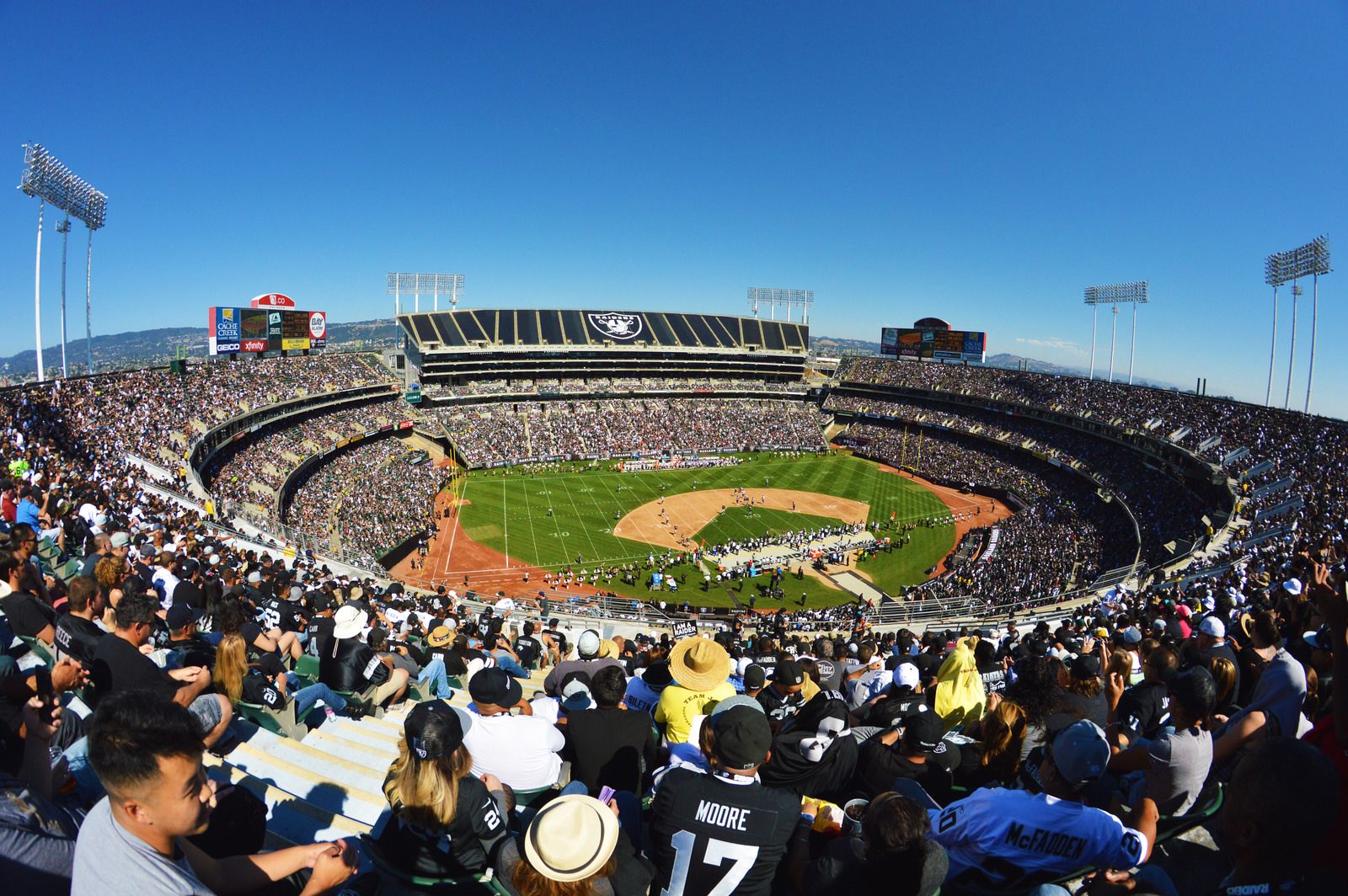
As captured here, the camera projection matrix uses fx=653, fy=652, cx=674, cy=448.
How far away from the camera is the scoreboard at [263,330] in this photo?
→ 5375cm

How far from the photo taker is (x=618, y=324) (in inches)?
3305

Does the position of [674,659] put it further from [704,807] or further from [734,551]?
[734,551]

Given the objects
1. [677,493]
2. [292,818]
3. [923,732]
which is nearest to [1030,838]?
[923,732]

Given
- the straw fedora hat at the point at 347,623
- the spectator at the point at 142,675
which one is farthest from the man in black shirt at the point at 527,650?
the spectator at the point at 142,675

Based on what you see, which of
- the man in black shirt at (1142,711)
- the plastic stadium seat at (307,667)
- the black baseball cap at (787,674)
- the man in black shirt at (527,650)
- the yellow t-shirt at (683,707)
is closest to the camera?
the yellow t-shirt at (683,707)

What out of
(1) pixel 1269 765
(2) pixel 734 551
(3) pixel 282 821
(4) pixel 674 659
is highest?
(1) pixel 1269 765

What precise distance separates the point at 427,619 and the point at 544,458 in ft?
154

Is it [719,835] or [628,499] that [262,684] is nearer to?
[719,835]

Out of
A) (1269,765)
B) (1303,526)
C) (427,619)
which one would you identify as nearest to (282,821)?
(1269,765)

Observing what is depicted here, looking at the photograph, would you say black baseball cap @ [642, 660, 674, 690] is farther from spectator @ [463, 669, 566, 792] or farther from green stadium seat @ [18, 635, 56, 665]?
green stadium seat @ [18, 635, 56, 665]

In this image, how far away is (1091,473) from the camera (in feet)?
163

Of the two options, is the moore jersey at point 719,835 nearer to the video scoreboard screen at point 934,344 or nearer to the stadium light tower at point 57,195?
the stadium light tower at point 57,195

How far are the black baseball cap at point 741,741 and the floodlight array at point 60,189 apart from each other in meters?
54.3

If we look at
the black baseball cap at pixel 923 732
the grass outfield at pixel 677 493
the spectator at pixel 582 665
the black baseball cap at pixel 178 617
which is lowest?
the grass outfield at pixel 677 493
